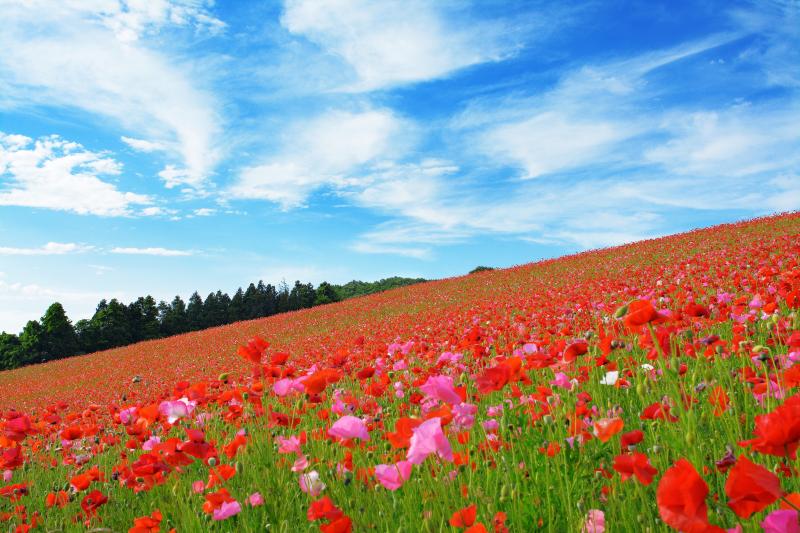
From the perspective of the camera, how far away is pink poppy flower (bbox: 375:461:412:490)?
6.14 feet

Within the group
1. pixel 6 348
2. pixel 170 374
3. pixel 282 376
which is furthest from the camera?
pixel 6 348

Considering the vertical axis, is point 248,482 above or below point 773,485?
below

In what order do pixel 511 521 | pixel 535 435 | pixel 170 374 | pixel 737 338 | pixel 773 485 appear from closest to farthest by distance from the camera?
pixel 773 485 < pixel 511 521 < pixel 535 435 < pixel 737 338 < pixel 170 374

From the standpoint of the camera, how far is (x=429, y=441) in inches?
67.7

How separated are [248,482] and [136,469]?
82 cm

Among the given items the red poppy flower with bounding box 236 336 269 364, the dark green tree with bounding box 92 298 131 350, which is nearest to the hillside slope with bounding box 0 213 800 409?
the red poppy flower with bounding box 236 336 269 364

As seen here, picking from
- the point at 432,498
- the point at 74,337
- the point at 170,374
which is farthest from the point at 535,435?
the point at 74,337

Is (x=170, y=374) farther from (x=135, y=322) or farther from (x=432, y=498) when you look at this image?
(x=135, y=322)

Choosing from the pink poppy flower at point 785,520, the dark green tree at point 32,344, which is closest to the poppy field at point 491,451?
the pink poppy flower at point 785,520

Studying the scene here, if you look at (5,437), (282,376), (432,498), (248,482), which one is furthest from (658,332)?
(5,437)

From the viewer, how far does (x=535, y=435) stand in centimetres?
316

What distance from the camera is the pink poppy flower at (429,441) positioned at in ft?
5.57

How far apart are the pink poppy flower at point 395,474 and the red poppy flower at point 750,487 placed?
3.41ft

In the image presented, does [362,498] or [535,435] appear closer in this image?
[362,498]
